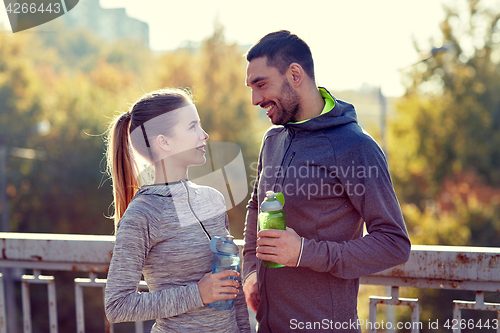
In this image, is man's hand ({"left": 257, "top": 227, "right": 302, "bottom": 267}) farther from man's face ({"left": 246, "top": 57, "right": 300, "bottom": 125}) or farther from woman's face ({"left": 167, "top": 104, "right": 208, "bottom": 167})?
man's face ({"left": 246, "top": 57, "right": 300, "bottom": 125})

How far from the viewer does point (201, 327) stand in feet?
6.33

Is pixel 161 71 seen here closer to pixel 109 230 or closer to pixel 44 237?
pixel 109 230

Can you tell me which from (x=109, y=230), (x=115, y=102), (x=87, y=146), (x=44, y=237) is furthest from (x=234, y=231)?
(x=44, y=237)

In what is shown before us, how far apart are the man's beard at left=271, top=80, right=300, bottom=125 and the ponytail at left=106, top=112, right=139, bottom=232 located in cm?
77

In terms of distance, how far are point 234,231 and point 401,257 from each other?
55.4ft

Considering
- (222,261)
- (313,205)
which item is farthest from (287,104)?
(222,261)

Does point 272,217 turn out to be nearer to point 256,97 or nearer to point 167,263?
point 167,263

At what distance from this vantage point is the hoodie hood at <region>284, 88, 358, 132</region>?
6.91 feet

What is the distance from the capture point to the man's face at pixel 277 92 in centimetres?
227

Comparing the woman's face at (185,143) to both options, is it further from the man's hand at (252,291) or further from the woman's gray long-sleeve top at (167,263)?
the man's hand at (252,291)

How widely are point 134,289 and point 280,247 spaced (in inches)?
24.9

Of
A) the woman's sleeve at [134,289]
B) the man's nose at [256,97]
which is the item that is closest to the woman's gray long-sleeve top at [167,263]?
the woman's sleeve at [134,289]

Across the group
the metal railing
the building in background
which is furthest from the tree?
the building in background

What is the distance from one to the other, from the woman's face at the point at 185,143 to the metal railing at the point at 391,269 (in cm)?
74
